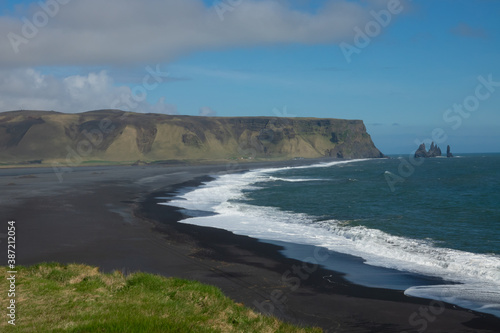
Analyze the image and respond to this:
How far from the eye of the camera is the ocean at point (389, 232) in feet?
51.4

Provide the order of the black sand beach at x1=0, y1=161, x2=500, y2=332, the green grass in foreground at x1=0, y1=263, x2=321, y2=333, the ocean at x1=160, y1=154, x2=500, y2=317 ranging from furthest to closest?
the ocean at x1=160, y1=154, x2=500, y2=317
the black sand beach at x1=0, y1=161, x2=500, y2=332
the green grass in foreground at x1=0, y1=263, x2=321, y2=333

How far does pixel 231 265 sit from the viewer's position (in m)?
17.5

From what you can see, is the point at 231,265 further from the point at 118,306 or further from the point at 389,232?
the point at 389,232

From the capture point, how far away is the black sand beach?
11.7 m

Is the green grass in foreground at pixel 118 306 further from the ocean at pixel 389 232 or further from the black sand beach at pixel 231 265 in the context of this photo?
the ocean at pixel 389 232

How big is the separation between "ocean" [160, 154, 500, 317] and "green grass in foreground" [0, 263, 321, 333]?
664 centimetres

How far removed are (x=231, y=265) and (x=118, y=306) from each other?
8.20 metres

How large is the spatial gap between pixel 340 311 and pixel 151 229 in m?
15.9

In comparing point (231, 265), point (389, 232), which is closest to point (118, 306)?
point (231, 265)

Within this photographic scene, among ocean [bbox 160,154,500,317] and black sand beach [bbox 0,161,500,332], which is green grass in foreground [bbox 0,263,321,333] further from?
ocean [bbox 160,154,500,317]

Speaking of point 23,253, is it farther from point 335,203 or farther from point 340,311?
point 335,203

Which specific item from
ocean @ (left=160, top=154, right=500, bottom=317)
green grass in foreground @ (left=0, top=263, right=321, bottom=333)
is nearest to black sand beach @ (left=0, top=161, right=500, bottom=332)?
ocean @ (left=160, top=154, right=500, bottom=317)

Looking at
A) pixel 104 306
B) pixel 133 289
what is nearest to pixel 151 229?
pixel 133 289

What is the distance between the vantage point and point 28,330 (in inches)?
316
